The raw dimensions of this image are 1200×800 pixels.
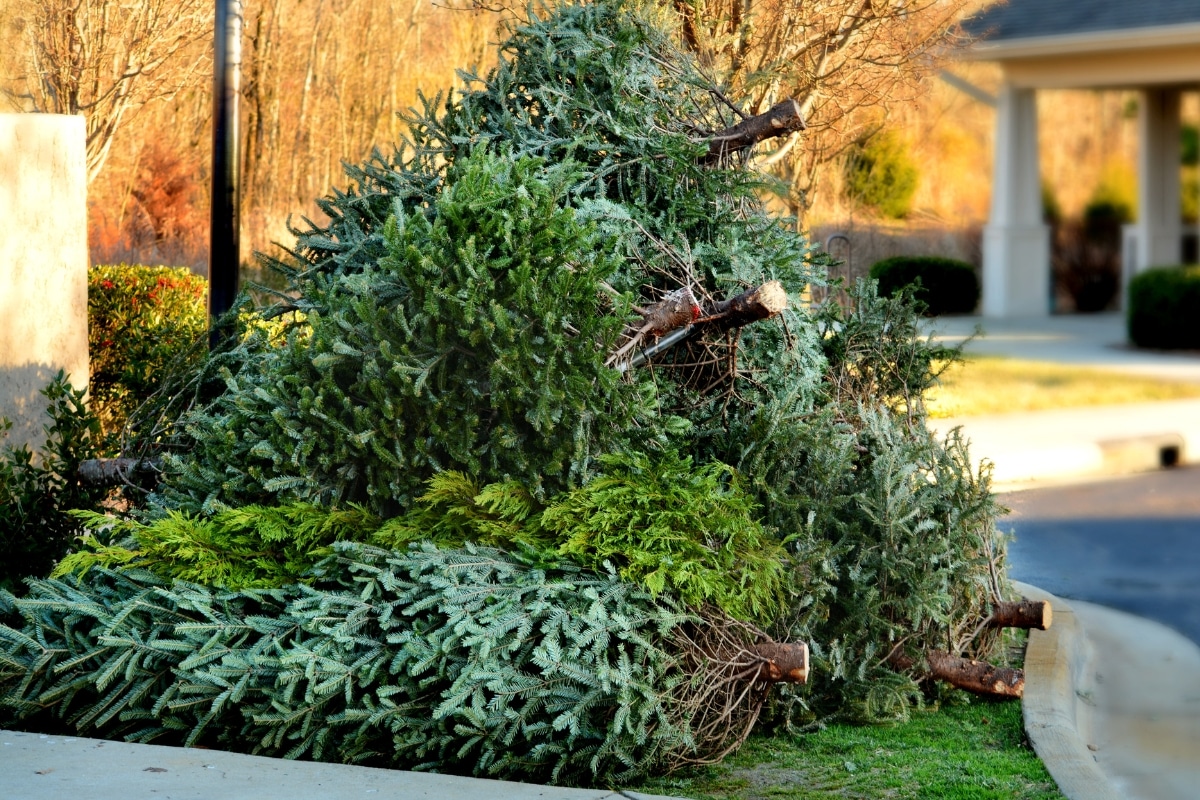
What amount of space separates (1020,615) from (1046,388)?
9.36 meters

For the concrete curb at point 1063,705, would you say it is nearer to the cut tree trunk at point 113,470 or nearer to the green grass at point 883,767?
the green grass at point 883,767

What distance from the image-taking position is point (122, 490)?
5250 millimetres

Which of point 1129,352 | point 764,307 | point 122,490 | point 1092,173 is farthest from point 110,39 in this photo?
point 1092,173

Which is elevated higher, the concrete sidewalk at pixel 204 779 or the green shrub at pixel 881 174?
the green shrub at pixel 881 174

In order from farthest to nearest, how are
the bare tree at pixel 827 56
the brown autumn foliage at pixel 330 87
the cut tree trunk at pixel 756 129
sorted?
the brown autumn foliage at pixel 330 87, the bare tree at pixel 827 56, the cut tree trunk at pixel 756 129

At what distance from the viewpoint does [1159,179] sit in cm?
2277

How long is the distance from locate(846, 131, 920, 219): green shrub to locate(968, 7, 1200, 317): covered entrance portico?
451 inches

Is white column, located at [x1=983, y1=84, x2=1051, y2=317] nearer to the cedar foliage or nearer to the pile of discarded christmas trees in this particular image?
the pile of discarded christmas trees

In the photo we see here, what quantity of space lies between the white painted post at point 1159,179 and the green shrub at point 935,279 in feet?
38.3

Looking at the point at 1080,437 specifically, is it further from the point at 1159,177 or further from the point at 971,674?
the point at 1159,177

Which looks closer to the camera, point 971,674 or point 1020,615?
point 971,674

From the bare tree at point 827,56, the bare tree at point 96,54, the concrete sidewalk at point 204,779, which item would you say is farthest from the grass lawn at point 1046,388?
the concrete sidewalk at point 204,779

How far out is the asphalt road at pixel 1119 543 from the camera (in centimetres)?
732

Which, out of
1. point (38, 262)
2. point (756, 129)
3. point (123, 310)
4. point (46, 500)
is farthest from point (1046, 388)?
point (46, 500)
